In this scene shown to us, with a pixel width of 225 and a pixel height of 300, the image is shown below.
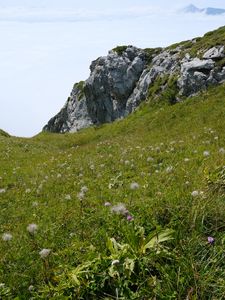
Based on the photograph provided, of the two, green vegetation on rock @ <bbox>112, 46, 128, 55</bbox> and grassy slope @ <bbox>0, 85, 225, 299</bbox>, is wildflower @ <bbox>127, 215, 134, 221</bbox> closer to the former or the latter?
grassy slope @ <bbox>0, 85, 225, 299</bbox>

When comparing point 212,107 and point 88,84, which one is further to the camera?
point 88,84

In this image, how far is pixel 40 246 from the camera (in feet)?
33.3

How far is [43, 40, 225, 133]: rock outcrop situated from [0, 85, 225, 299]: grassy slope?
100 ft

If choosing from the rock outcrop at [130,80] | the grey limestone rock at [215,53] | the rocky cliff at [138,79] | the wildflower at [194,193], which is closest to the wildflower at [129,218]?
the wildflower at [194,193]

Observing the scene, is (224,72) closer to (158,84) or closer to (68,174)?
(158,84)

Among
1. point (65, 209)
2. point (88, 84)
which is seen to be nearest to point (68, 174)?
point (65, 209)

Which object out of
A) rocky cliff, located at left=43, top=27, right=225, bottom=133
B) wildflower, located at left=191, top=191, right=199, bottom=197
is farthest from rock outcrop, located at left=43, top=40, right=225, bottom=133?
wildflower, located at left=191, top=191, right=199, bottom=197

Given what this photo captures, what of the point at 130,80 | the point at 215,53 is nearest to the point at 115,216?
the point at 215,53

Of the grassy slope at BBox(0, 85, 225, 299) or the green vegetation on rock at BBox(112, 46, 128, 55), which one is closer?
the grassy slope at BBox(0, 85, 225, 299)

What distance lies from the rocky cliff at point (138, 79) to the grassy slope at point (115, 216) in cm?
3092

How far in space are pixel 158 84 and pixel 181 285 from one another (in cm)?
6175

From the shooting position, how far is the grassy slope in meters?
7.49

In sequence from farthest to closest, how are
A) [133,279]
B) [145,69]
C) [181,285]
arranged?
[145,69] < [133,279] < [181,285]

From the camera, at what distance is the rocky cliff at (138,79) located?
53.1 m
